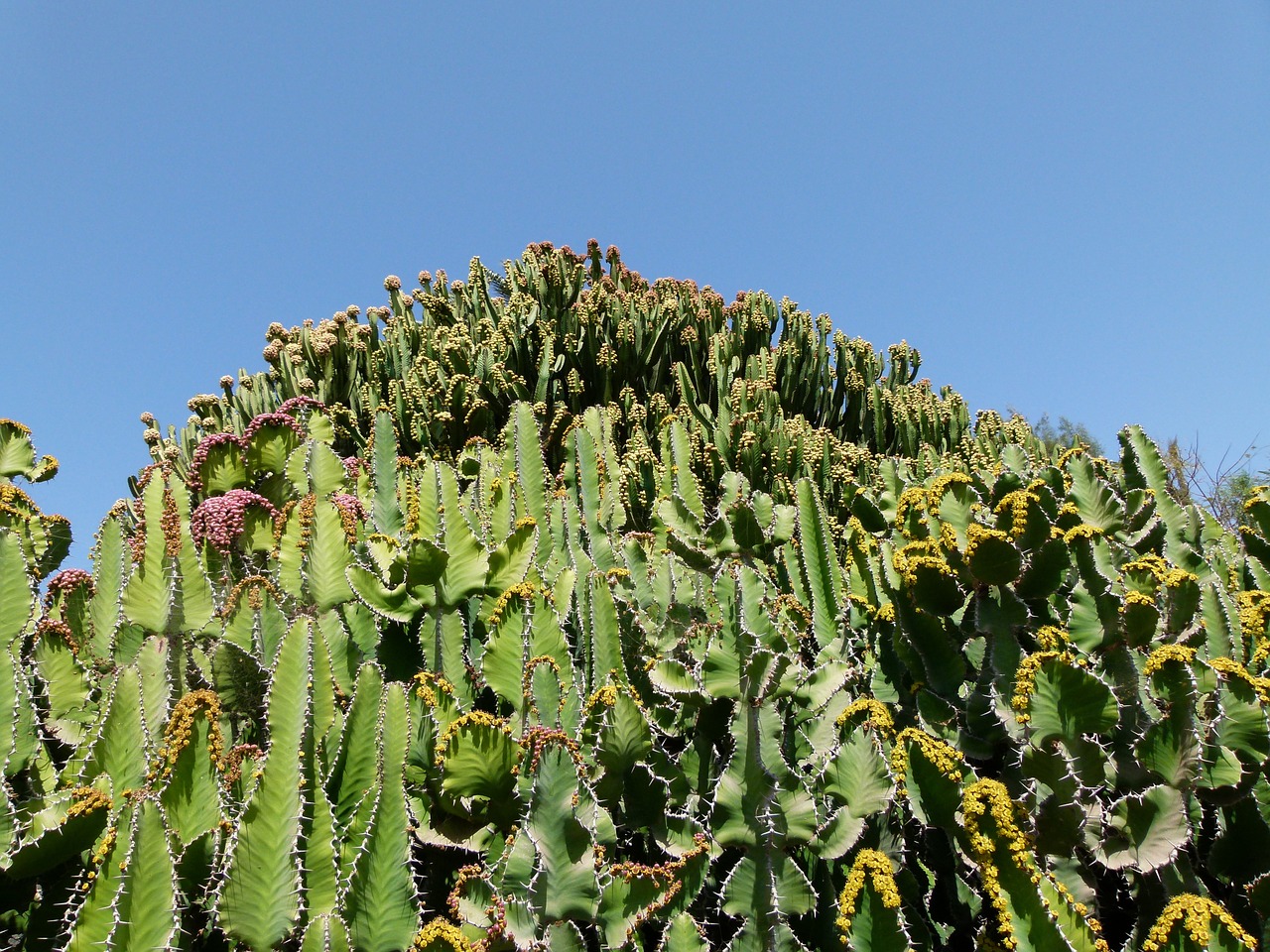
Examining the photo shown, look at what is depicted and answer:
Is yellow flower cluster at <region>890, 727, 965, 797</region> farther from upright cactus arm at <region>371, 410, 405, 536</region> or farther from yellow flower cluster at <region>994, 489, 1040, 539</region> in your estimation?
upright cactus arm at <region>371, 410, 405, 536</region>

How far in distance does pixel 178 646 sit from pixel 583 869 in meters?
1.23

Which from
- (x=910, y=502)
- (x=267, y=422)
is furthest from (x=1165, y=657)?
(x=267, y=422)

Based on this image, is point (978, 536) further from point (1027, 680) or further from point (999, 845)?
point (999, 845)

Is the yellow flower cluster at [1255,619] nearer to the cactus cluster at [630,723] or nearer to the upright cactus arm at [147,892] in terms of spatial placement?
the cactus cluster at [630,723]

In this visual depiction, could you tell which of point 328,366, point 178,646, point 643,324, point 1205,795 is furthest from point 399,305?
point 1205,795

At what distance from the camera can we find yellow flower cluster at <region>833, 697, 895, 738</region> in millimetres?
1934

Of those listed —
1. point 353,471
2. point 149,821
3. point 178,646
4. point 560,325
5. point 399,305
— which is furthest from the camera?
point 399,305

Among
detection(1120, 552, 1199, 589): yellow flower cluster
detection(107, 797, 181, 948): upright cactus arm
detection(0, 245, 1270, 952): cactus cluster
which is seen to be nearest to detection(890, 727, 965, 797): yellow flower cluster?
detection(0, 245, 1270, 952): cactus cluster

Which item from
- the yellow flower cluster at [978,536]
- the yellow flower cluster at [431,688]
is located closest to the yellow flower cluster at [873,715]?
the yellow flower cluster at [978,536]

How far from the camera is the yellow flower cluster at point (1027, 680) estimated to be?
5.90ft

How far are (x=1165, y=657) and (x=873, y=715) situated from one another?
23.0 inches

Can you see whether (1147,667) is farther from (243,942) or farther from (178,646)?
(178,646)

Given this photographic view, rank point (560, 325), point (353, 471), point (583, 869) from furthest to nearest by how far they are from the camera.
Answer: point (560, 325) < point (353, 471) < point (583, 869)

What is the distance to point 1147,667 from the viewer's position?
1.82 m
